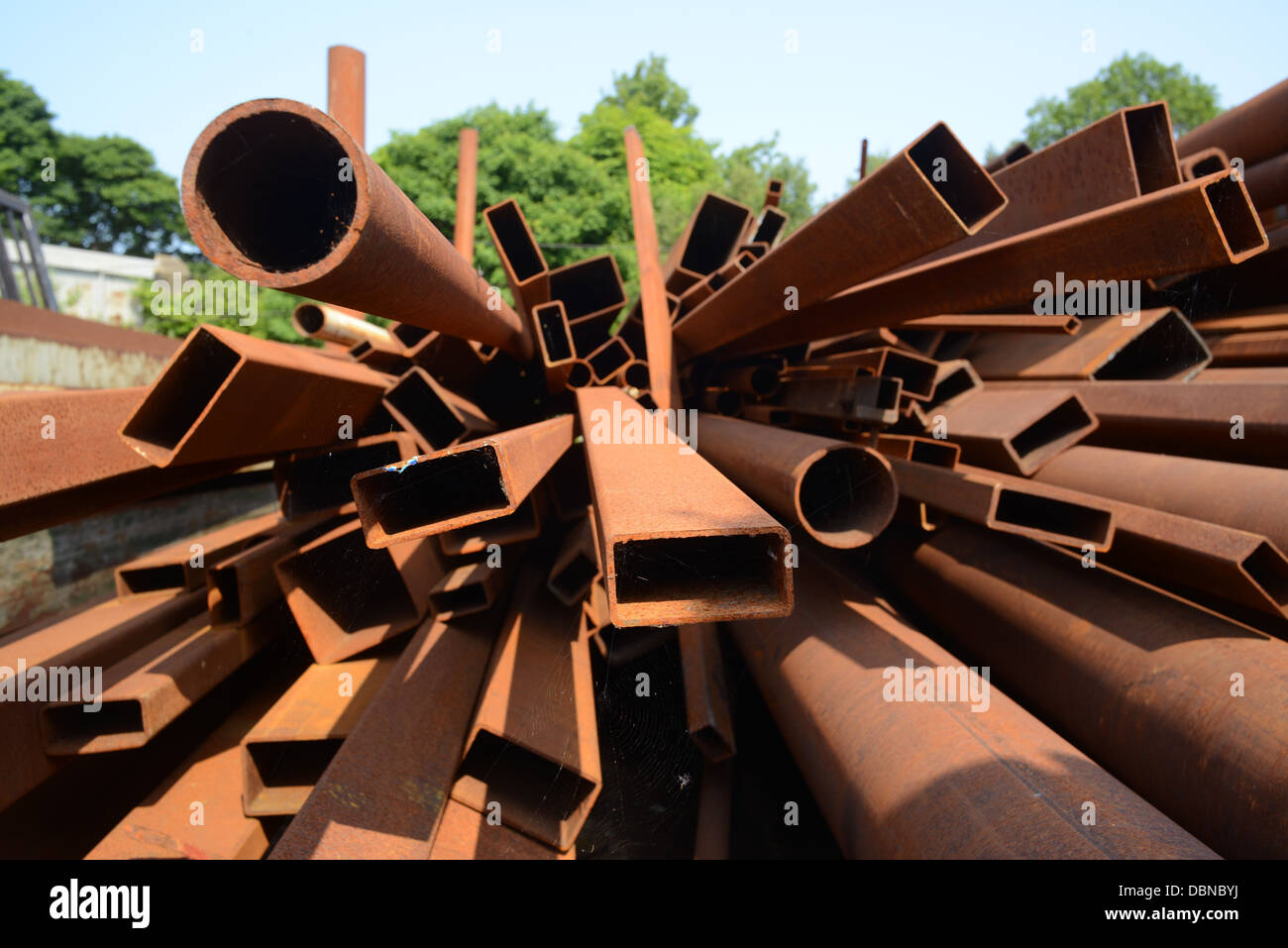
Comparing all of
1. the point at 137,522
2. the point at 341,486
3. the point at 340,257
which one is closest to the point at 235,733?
the point at 341,486

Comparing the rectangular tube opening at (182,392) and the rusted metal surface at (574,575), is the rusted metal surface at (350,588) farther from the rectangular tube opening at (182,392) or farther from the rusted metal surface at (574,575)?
the rectangular tube opening at (182,392)

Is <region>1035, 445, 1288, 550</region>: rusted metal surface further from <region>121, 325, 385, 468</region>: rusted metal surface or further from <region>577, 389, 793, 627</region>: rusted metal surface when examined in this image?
<region>121, 325, 385, 468</region>: rusted metal surface

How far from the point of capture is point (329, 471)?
7.02 ft

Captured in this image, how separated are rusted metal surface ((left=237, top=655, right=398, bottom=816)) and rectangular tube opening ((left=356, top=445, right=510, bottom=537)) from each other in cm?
77

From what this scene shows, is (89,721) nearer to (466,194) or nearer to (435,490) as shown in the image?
(435,490)

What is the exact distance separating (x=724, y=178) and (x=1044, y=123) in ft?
54.4

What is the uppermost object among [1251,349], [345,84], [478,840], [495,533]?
[345,84]

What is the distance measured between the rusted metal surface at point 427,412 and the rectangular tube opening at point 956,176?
1529mm

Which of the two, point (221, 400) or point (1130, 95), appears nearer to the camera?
point (221, 400)

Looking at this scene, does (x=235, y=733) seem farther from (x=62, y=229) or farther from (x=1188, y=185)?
(x=62, y=229)

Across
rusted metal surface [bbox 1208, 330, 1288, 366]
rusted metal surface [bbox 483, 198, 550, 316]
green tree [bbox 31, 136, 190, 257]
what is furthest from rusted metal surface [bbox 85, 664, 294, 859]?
green tree [bbox 31, 136, 190, 257]

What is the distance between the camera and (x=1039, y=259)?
51.8 inches

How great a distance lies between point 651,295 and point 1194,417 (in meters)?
1.87

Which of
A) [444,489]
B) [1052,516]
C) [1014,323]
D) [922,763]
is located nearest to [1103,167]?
[1014,323]
